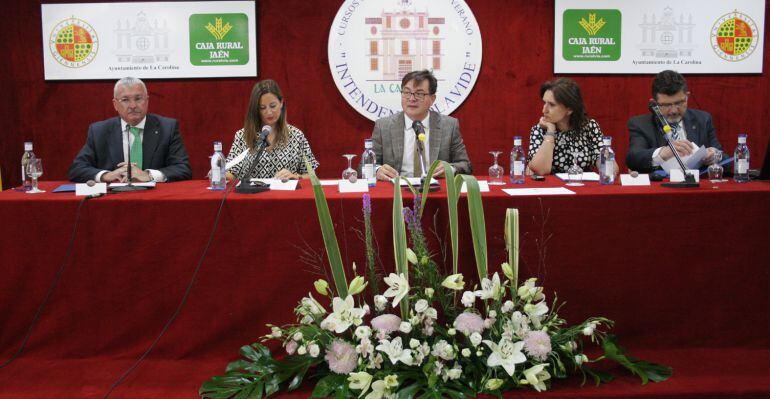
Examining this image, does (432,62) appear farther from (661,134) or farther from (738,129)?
(738,129)

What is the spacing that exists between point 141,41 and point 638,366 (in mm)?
3598

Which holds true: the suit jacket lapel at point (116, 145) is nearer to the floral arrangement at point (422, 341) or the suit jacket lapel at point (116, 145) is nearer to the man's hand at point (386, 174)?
the man's hand at point (386, 174)

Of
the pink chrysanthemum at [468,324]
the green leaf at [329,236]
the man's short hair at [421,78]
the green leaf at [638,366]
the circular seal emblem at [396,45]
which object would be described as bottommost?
the green leaf at [638,366]

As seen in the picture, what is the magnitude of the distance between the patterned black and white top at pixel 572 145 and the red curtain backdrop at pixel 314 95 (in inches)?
43.1

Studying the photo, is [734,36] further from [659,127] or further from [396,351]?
[396,351]

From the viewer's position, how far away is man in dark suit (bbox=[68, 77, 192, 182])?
3400 mm

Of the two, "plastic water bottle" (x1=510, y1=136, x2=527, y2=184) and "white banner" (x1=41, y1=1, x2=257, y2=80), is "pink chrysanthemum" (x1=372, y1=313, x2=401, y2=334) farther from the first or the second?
"white banner" (x1=41, y1=1, x2=257, y2=80)

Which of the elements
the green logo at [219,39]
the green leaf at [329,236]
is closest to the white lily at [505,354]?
the green leaf at [329,236]

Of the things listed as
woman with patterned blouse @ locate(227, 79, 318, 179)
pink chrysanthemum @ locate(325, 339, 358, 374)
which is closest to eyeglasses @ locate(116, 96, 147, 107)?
woman with patterned blouse @ locate(227, 79, 318, 179)

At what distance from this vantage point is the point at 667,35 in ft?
14.3

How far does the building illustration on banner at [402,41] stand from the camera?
14.3 feet

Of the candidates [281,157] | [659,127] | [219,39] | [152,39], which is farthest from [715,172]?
[152,39]

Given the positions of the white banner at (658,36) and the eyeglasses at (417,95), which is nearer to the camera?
the eyeglasses at (417,95)

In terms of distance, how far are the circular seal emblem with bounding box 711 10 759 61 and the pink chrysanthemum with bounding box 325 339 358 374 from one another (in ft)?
11.9
